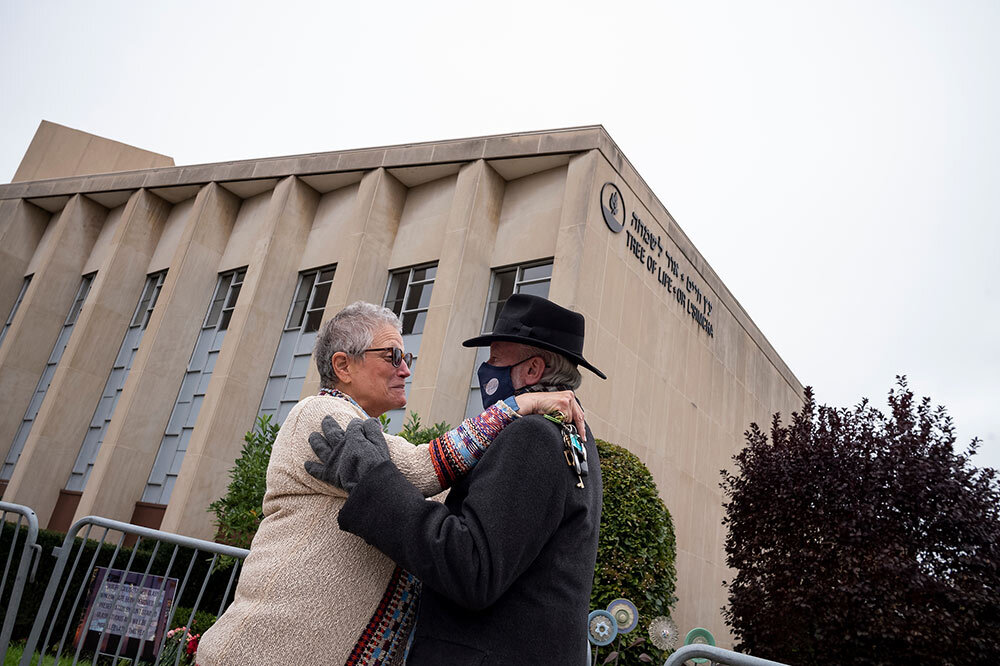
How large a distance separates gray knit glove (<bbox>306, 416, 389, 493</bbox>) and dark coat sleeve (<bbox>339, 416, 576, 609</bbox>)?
4cm

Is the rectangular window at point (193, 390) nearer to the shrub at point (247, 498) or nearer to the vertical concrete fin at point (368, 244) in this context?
the vertical concrete fin at point (368, 244)

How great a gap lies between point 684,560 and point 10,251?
76.4 ft

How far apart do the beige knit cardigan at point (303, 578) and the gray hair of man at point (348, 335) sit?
36 cm

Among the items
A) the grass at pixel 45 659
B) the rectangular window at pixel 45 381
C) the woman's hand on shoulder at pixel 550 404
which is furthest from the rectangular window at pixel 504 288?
the rectangular window at pixel 45 381

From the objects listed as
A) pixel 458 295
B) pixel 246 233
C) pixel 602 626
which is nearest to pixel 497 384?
pixel 602 626

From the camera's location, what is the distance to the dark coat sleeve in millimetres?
1780

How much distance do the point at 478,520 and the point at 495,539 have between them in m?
0.07

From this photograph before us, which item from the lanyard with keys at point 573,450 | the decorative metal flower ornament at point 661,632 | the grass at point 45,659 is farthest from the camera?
the decorative metal flower ornament at point 661,632

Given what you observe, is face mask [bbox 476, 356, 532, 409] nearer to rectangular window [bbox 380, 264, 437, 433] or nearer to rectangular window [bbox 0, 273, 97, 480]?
rectangular window [bbox 380, 264, 437, 433]

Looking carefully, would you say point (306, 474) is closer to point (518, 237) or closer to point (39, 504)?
point (518, 237)

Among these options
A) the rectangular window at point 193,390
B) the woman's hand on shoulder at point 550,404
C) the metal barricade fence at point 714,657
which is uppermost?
the rectangular window at point 193,390

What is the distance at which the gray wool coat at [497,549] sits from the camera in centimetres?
179

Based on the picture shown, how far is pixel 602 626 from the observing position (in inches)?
263

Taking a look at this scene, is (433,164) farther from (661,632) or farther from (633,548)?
(661,632)
